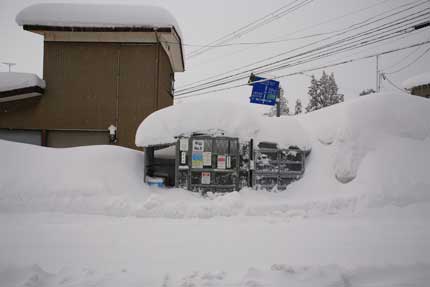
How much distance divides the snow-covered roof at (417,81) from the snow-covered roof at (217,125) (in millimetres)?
18000

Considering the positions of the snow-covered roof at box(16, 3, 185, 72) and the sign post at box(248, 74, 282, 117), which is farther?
the sign post at box(248, 74, 282, 117)

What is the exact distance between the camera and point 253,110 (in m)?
8.85

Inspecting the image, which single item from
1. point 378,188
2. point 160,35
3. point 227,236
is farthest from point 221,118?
point 160,35

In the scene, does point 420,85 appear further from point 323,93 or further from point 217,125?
point 217,125

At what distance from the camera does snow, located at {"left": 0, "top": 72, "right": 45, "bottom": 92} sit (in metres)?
12.6

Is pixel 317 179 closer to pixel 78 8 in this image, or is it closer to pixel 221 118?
pixel 221 118

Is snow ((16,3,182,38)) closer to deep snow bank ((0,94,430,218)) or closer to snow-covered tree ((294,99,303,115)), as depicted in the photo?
deep snow bank ((0,94,430,218))

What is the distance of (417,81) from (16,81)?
95.3ft

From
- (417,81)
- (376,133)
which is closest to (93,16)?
(376,133)

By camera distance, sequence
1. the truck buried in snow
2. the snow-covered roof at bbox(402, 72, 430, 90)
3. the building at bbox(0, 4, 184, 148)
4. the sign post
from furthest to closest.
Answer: the snow-covered roof at bbox(402, 72, 430, 90), the sign post, the building at bbox(0, 4, 184, 148), the truck buried in snow

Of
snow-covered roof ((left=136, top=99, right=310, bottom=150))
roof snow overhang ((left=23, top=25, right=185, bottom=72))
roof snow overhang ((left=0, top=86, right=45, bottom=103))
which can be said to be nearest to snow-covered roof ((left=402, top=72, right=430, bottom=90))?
snow-covered roof ((left=136, top=99, right=310, bottom=150))

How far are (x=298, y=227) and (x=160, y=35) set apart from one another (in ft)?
41.9

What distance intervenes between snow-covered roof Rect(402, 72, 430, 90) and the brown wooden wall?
21226 millimetres

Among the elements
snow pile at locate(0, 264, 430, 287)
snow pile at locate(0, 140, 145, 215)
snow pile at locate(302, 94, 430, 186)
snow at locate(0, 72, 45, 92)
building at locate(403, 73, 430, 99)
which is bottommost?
snow pile at locate(0, 264, 430, 287)
